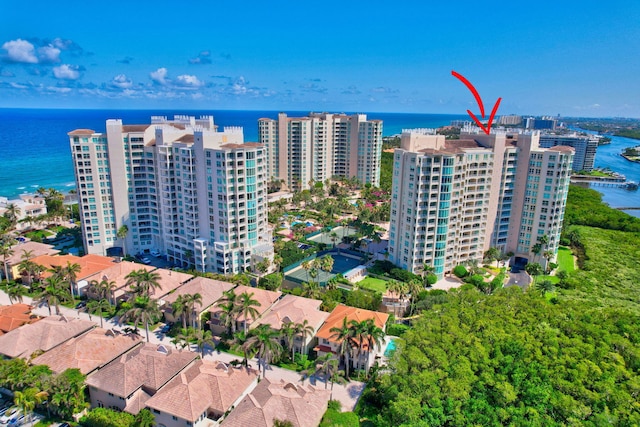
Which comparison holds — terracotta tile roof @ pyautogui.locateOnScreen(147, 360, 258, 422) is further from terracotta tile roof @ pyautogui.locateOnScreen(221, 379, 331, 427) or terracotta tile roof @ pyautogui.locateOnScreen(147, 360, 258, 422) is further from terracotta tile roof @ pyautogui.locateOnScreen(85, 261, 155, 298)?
terracotta tile roof @ pyautogui.locateOnScreen(85, 261, 155, 298)

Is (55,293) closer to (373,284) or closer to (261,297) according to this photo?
(261,297)

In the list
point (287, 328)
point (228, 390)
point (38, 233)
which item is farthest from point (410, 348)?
point (38, 233)

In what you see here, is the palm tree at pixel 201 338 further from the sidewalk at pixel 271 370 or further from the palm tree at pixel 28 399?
the palm tree at pixel 28 399

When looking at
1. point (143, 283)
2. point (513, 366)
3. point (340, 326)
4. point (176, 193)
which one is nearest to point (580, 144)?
point (513, 366)

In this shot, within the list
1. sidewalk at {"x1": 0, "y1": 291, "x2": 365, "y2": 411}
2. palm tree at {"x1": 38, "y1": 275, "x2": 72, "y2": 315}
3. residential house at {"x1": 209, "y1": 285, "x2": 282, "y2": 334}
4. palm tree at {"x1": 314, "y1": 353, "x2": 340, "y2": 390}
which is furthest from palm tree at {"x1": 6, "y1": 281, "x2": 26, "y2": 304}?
palm tree at {"x1": 314, "y1": 353, "x2": 340, "y2": 390}

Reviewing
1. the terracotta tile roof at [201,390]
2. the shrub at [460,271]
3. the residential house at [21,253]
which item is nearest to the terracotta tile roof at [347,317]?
the terracotta tile roof at [201,390]
